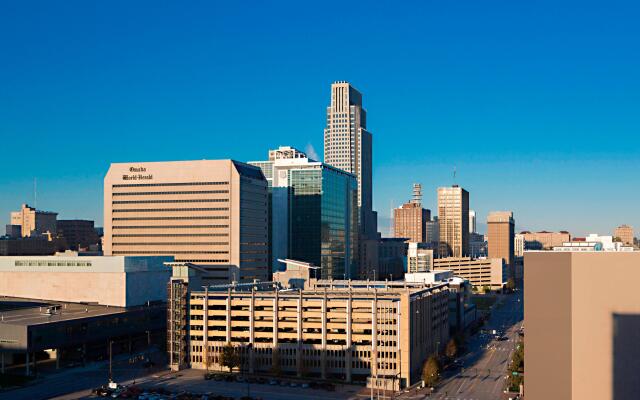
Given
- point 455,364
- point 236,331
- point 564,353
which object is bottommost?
point 455,364

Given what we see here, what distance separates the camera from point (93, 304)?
18062 centimetres

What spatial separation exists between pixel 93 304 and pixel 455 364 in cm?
9620

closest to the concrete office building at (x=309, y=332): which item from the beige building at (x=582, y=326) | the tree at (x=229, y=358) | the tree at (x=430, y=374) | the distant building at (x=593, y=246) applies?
the tree at (x=229, y=358)

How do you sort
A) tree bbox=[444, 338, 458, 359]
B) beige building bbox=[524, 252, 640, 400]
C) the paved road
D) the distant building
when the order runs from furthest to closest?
tree bbox=[444, 338, 458, 359] < the paved road < the distant building < beige building bbox=[524, 252, 640, 400]

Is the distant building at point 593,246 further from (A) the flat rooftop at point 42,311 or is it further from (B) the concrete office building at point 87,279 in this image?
(B) the concrete office building at point 87,279

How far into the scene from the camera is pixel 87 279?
599 ft

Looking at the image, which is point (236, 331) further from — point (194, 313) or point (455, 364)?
point (455, 364)

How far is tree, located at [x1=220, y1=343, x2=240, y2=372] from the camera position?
133625mm

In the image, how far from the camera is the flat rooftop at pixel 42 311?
477 feet

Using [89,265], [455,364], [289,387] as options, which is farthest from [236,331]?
[89,265]

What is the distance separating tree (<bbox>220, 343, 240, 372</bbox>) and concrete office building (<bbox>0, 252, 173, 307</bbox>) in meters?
53.4

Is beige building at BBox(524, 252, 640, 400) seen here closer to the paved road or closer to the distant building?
the distant building

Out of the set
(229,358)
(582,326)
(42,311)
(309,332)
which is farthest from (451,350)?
(582,326)

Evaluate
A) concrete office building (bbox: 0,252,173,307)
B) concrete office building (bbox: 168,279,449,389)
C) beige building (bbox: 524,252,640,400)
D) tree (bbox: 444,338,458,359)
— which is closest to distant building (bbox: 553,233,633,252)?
beige building (bbox: 524,252,640,400)
